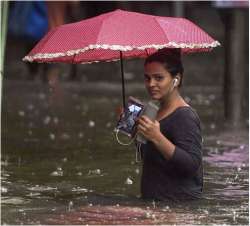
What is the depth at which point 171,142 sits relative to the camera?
628 cm

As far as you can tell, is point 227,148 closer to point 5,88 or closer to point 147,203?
point 147,203

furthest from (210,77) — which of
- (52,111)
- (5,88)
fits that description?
(52,111)

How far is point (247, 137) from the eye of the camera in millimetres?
10109

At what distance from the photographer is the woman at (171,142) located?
6.22m

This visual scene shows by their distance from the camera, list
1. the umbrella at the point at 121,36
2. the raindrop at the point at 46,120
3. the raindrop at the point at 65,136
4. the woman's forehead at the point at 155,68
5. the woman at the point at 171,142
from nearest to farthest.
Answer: the umbrella at the point at 121,36 → the woman at the point at 171,142 → the woman's forehead at the point at 155,68 → the raindrop at the point at 65,136 → the raindrop at the point at 46,120

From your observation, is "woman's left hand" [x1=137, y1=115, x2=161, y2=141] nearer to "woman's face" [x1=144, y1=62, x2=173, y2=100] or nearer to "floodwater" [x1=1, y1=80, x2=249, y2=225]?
"woman's face" [x1=144, y1=62, x2=173, y2=100]

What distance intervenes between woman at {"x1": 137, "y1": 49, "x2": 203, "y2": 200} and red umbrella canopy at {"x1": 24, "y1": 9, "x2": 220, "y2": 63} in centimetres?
17

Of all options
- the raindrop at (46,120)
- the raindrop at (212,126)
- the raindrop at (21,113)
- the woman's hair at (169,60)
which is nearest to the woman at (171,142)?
the woman's hair at (169,60)

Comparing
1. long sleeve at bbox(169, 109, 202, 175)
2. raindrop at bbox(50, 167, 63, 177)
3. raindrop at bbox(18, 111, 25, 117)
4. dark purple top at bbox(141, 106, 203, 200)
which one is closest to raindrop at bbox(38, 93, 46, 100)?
raindrop at bbox(18, 111, 25, 117)

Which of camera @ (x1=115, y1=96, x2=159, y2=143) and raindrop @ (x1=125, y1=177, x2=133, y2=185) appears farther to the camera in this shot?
raindrop @ (x1=125, y1=177, x2=133, y2=185)

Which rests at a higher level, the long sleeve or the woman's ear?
the woman's ear

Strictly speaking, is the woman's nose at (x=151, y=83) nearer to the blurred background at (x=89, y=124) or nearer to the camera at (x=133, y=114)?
the camera at (x=133, y=114)

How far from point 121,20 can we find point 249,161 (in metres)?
2.61

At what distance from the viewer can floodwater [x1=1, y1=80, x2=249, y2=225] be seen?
6.32m
